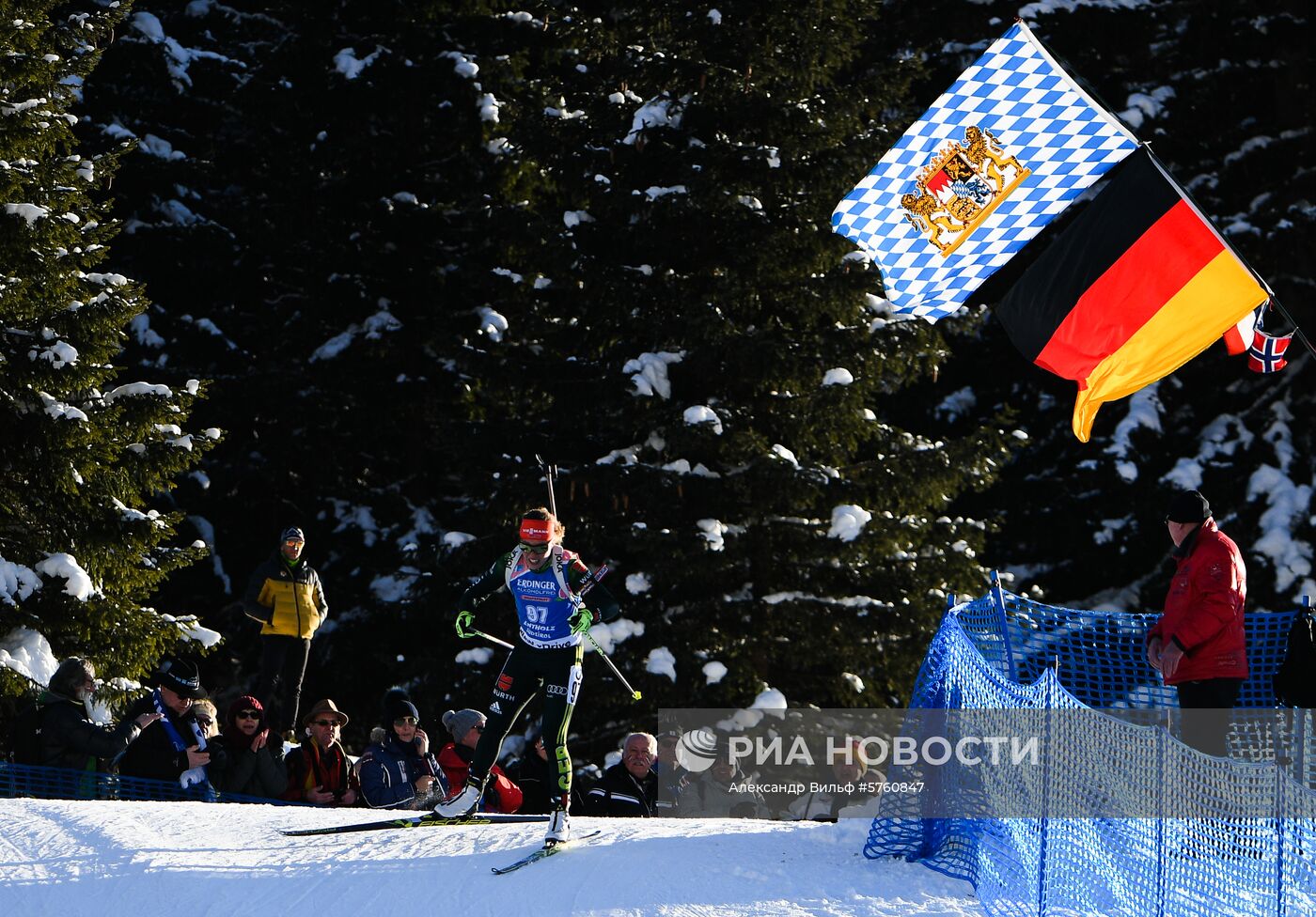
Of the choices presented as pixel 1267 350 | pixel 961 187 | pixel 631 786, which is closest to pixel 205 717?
pixel 631 786

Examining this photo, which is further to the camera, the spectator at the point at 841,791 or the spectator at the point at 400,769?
the spectator at the point at 841,791

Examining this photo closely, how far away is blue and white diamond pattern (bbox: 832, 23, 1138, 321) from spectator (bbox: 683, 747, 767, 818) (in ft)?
13.5

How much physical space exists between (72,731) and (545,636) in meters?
3.36

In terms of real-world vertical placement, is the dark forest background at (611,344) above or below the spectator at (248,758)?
above

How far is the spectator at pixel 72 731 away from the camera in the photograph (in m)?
9.83

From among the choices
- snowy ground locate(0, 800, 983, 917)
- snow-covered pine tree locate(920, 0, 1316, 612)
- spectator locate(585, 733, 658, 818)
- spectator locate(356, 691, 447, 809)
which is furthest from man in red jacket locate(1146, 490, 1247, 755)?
snow-covered pine tree locate(920, 0, 1316, 612)

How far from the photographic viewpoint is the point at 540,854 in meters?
8.25

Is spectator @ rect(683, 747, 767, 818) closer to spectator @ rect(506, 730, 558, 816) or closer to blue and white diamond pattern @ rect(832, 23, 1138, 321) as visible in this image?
spectator @ rect(506, 730, 558, 816)

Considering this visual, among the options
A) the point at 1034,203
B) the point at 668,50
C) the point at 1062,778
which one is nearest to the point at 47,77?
the point at 668,50

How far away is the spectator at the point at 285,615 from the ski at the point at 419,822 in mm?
2834

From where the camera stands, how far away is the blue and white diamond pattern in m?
8.92
